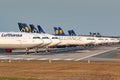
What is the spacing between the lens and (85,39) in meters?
182

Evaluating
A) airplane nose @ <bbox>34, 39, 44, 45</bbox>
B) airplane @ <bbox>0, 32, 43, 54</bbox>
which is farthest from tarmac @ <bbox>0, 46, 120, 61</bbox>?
airplane nose @ <bbox>34, 39, 44, 45</bbox>

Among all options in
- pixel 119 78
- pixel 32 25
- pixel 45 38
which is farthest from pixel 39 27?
pixel 119 78

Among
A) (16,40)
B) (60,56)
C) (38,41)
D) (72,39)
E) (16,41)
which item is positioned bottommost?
(60,56)

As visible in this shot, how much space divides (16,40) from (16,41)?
216 mm

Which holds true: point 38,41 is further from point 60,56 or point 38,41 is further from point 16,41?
point 60,56

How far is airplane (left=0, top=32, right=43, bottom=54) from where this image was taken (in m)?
82.1

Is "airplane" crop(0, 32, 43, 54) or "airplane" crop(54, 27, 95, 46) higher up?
"airplane" crop(54, 27, 95, 46)

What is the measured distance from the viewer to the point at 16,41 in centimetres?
8275

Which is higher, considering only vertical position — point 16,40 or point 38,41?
point 16,40

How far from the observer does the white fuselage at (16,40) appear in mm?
82069

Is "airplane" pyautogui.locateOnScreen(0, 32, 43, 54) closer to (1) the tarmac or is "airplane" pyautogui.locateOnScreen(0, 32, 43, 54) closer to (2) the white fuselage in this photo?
(2) the white fuselage

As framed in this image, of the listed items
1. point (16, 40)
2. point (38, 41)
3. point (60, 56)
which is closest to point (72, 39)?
point (38, 41)

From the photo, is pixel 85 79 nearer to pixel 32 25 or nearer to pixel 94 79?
pixel 94 79

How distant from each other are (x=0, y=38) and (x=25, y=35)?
639cm
